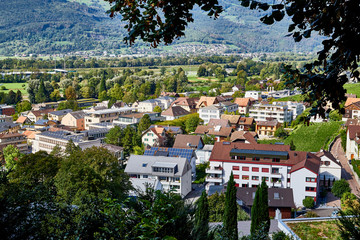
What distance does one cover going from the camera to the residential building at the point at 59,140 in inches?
1153

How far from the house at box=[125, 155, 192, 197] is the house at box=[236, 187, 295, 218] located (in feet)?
14.4

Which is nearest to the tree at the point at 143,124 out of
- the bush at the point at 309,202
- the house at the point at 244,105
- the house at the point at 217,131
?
the house at the point at 217,131

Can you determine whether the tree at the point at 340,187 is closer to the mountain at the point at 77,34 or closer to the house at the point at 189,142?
the house at the point at 189,142

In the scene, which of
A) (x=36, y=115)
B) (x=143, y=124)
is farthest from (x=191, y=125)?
(x=36, y=115)

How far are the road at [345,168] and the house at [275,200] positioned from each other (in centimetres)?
345

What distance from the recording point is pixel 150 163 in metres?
22.0

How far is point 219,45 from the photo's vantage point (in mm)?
169125

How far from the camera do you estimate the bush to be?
18.2 meters

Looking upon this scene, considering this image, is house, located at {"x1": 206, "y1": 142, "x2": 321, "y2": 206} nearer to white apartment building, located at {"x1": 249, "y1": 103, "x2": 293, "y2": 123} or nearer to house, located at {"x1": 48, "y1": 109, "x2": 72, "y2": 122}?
white apartment building, located at {"x1": 249, "y1": 103, "x2": 293, "y2": 123}

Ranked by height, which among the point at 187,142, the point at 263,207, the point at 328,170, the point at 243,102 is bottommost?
the point at 243,102

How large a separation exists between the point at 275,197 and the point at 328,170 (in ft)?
18.4

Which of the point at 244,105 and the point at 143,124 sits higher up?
the point at 244,105

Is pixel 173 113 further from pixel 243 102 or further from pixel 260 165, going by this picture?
pixel 260 165

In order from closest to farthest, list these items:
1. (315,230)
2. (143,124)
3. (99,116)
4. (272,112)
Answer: (315,230) → (143,124) → (272,112) → (99,116)
